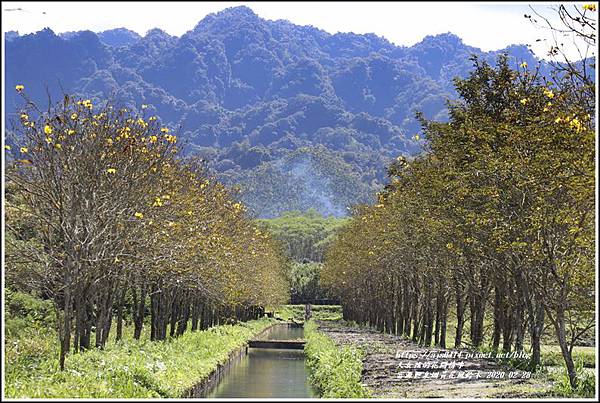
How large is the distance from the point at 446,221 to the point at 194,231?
28.4ft

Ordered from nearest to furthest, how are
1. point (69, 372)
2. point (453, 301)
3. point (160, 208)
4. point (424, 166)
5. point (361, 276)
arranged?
point (69, 372) → point (160, 208) → point (424, 166) → point (453, 301) → point (361, 276)

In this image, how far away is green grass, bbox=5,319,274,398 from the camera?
16422 mm

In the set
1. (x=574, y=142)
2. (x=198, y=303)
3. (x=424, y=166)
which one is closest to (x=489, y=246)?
(x=574, y=142)

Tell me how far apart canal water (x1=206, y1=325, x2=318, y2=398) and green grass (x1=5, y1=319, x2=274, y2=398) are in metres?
1.27

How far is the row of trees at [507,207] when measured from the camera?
16953 mm

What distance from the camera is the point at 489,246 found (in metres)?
22.3

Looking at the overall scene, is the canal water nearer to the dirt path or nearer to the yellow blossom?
A: the dirt path

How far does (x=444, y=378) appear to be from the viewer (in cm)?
2130

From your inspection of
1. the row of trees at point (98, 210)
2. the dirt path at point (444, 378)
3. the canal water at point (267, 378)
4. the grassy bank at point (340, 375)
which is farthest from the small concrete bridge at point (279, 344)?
the dirt path at point (444, 378)

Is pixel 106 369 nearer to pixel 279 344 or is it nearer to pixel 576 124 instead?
pixel 576 124

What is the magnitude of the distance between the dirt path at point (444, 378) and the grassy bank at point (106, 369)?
5772 millimetres

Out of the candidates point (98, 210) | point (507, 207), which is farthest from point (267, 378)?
point (507, 207)

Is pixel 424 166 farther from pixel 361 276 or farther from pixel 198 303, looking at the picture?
pixel 361 276

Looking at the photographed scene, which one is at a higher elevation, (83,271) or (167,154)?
(167,154)
